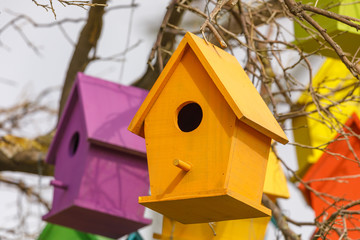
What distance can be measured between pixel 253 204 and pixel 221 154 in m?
0.21

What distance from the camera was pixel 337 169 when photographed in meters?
3.88

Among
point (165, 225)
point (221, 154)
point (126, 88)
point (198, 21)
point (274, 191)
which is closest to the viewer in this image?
point (221, 154)

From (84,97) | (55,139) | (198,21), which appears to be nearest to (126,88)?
(84,97)

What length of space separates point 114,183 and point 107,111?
442 mm

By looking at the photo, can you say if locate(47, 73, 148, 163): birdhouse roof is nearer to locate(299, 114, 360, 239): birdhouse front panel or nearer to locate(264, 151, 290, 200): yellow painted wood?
locate(264, 151, 290, 200): yellow painted wood

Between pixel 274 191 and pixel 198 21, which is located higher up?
pixel 198 21

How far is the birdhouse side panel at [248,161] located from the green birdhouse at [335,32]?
65cm

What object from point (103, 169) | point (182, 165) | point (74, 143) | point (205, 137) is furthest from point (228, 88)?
point (74, 143)

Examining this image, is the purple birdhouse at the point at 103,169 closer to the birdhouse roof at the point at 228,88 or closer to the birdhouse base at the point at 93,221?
the birdhouse base at the point at 93,221

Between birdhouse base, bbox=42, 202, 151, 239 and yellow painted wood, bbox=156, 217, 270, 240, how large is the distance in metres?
0.45

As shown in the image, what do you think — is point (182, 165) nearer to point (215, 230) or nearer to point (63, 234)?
point (215, 230)

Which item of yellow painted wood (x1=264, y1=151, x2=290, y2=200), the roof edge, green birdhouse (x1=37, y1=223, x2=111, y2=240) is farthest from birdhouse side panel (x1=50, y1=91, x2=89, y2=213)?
the roof edge

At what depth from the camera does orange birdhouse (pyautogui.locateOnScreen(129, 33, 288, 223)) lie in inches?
94.3

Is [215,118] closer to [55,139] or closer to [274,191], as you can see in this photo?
[274,191]
